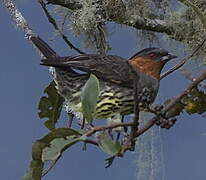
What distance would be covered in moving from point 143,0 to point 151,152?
1.99ft

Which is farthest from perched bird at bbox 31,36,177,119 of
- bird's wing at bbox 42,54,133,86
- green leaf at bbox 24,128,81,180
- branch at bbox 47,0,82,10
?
branch at bbox 47,0,82,10

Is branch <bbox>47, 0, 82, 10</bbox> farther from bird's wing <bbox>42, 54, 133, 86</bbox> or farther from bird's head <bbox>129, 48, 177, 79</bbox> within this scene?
bird's wing <bbox>42, 54, 133, 86</bbox>

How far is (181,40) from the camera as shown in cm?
162

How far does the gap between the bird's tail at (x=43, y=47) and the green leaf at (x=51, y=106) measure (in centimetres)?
11

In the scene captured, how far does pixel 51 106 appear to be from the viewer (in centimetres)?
64

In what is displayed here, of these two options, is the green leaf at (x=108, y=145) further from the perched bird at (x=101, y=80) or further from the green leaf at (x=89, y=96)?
the perched bird at (x=101, y=80)

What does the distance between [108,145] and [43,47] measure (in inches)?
15.2

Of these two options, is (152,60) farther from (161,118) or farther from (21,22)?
(161,118)

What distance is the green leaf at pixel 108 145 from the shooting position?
1.40 feet

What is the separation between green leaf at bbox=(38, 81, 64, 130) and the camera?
62 cm

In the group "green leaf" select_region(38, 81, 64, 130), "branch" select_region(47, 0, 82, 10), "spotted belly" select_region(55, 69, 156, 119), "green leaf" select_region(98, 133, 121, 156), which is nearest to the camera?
"green leaf" select_region(98, 133, 121, 156)

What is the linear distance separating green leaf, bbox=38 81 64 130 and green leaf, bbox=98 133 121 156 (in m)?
0.17

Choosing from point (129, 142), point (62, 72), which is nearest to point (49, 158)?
point (129, 142)

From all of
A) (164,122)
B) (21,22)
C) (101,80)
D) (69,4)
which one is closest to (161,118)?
(164,122)
